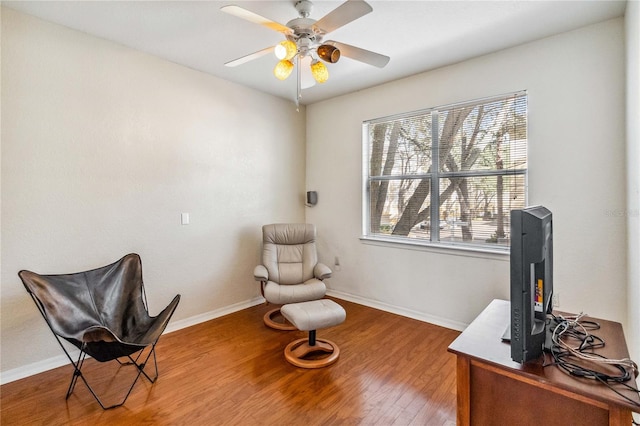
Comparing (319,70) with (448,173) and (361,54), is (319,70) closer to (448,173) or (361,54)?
(361,54)

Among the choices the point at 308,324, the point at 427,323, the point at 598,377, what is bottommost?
the point at 427,323

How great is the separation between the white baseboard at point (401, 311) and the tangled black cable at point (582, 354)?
1.58 meters

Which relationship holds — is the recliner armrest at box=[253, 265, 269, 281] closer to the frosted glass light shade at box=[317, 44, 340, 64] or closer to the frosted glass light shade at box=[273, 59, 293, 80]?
the frosted glass light shade at box=[273, 59, 293, 80]

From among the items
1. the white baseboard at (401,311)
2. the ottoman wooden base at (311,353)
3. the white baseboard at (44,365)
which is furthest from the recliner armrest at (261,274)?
the white baseboard at (401,311)

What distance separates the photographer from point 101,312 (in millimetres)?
2359

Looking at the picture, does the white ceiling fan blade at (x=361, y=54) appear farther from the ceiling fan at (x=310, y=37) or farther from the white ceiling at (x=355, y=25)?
the white ceiling at (x=355, y=25)

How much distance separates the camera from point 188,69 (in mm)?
3172

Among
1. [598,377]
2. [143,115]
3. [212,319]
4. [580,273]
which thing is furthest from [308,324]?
[143,115]

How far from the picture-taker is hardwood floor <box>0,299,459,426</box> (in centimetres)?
186

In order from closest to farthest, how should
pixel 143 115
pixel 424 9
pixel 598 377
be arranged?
pixel 598 377 → pixel 424 9 → pixel 143 115

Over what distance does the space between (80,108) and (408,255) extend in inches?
133

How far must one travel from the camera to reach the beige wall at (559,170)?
2289 mm

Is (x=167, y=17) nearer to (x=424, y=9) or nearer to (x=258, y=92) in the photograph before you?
(x=258, y=92)

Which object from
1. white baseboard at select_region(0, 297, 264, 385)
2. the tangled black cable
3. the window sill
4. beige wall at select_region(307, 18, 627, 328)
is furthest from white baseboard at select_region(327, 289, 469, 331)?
white baseboard at select_region(0, 297, 264, 385)
